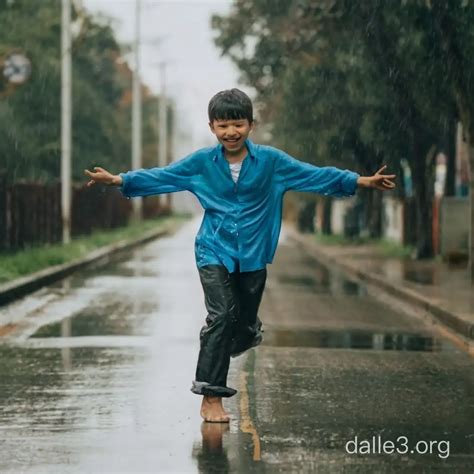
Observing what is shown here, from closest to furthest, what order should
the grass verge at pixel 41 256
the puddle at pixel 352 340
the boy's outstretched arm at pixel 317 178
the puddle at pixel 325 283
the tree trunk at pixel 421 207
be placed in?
the boy's outstretched arm at pixel 317 178 < the puddle at pixel 352 340 < the puddle at pixel 325 283 < the grass verge at pixel 41 256 < the tree trunk at pixel 421 207

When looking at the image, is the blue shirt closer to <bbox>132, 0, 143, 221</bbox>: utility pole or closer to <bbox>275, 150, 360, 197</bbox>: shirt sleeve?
<bbox>275, 150, 360, 197</bbox>: shirt sleeve

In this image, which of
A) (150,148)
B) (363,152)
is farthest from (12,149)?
(150,148)

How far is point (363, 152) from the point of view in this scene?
3356 centimetres

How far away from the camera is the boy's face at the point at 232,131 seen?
317 inches

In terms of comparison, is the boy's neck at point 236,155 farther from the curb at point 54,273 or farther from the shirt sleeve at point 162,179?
the curb at point 54,273

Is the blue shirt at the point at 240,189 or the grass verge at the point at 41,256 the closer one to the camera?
the blue shirt at the point at 240,189

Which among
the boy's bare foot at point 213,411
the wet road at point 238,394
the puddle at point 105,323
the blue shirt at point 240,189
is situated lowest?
the puddle at point 105,323

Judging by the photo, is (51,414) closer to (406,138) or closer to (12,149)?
(406,138)

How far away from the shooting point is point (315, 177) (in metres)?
8.31

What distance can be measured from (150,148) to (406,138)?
2304 inches

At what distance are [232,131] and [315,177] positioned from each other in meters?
0.63

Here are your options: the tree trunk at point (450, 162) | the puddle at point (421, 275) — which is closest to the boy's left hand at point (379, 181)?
the puddle at point (421, 275)

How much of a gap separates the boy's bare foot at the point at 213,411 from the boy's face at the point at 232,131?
156cm

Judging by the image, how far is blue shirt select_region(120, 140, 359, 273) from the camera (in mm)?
8156
